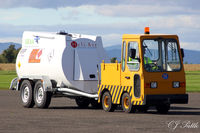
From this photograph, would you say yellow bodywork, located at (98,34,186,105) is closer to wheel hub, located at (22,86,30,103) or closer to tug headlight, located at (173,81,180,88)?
tug headlight, located at (173,81,180,88)

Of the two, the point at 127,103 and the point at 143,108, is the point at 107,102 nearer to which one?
the point at 127,103

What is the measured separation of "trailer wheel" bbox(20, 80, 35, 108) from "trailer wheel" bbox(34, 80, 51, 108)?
11.8 inches

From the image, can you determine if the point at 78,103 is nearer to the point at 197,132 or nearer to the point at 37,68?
the point at 37,68

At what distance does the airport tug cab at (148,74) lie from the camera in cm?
1841

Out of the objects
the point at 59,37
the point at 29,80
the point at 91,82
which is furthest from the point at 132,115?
the point at 29,80

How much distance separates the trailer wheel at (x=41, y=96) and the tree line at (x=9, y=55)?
125m

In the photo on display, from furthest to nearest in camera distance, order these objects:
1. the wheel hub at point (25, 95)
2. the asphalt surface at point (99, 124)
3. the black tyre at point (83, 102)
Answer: the wheel hub at point (25, 95), the black tyre at point (83, 102), the asphalt surface at point (99, 124)

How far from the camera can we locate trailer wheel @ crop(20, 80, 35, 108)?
23.1 m

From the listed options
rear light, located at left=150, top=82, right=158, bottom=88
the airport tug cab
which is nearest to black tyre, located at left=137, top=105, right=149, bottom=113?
the airport tug cab

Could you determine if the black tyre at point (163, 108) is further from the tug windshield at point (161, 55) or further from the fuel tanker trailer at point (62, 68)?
the fuel tanker trailer at point (62, 68)

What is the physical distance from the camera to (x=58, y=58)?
71.5 feet

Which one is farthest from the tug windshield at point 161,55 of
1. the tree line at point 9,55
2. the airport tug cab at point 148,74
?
the tree line at point 9,55

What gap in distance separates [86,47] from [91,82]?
151 centimetres

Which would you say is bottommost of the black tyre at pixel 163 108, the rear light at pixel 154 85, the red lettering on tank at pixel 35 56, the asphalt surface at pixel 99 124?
the asphalt surface at pixel 99 124
